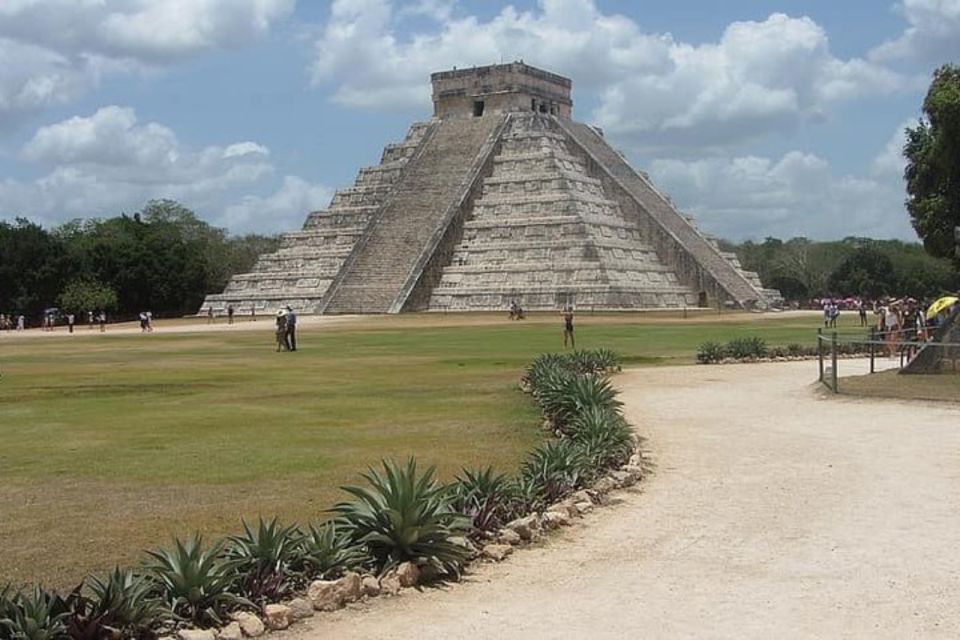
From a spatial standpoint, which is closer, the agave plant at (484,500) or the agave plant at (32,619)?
the agave plant at (32,619)

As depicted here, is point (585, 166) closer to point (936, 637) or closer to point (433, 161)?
point (433, 161)

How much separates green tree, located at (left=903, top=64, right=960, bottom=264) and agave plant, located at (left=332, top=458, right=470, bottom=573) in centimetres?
2168

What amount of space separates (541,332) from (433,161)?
29.2 metres

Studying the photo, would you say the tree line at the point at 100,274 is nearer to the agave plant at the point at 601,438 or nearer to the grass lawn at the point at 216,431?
the grass lawn at the point at 216,431

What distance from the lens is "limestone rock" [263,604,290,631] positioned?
6.42m

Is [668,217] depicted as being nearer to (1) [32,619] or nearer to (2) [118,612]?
(2) [118,612]

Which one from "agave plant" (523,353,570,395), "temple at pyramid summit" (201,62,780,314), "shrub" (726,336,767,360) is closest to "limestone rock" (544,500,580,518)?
"agave plant" (523,353,570,395)

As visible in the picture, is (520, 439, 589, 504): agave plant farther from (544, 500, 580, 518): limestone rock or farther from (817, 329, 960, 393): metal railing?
(817, 329, 960, 393): metal railing

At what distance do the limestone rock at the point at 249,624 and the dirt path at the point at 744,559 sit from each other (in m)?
0.27

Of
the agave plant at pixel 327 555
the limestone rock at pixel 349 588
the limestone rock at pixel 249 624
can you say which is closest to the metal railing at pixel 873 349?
the agave plant at pixel 327 555

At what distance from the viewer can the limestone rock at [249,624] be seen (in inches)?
247

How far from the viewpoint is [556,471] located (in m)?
9.95

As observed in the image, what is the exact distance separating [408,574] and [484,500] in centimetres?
140

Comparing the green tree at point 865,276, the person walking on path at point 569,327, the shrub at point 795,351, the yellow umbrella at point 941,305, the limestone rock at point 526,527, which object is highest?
the green tree at point 865,276
